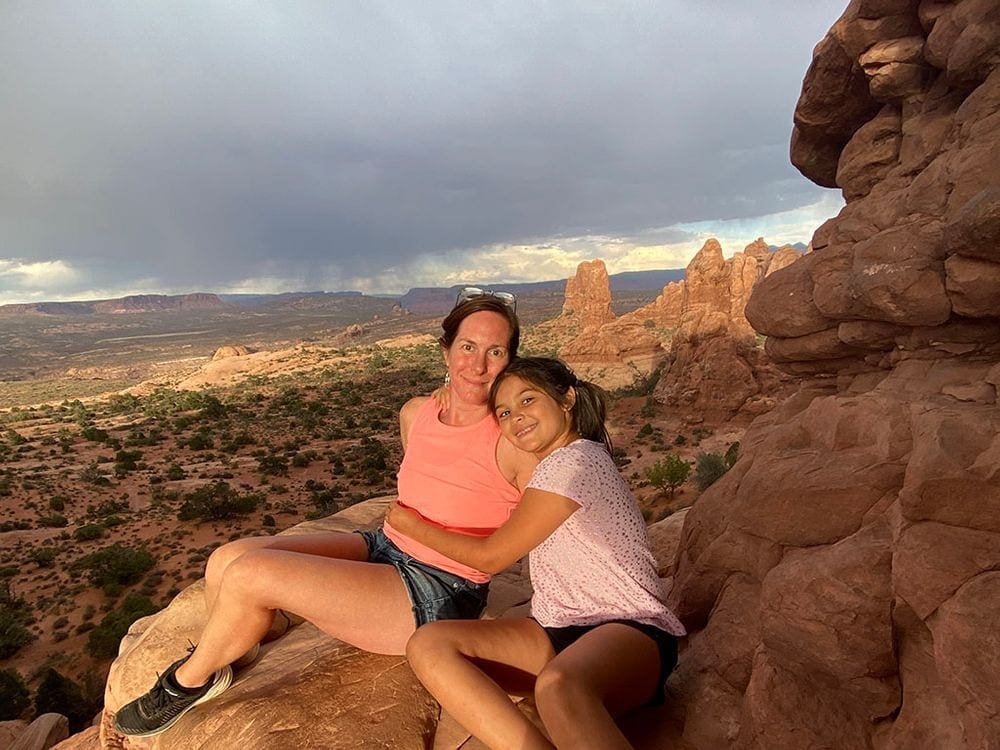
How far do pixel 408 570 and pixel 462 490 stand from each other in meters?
0.53

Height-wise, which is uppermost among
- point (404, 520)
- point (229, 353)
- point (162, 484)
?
point (404, 520)

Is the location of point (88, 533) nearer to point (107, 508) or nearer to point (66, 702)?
point (107, 508)

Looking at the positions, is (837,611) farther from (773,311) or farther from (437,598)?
(773,311)

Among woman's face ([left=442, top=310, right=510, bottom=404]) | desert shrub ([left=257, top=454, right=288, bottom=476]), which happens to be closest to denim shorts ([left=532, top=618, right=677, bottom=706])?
woman's face ([left=442, top=310, right=510, bottom=404])

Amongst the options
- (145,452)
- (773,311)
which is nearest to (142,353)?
(145,452)

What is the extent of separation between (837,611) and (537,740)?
144cm

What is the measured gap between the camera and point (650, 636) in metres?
2.63

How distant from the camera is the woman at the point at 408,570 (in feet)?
9.52

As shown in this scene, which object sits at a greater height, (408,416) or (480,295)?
(480,295)

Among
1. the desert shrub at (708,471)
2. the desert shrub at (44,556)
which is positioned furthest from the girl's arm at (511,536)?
the desert shrub at (44,556)

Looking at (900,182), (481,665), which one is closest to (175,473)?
(481,665)

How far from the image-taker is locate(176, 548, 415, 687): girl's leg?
113 inches

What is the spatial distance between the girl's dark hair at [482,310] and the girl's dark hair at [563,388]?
0.33m

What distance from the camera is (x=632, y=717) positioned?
9.80 feet
